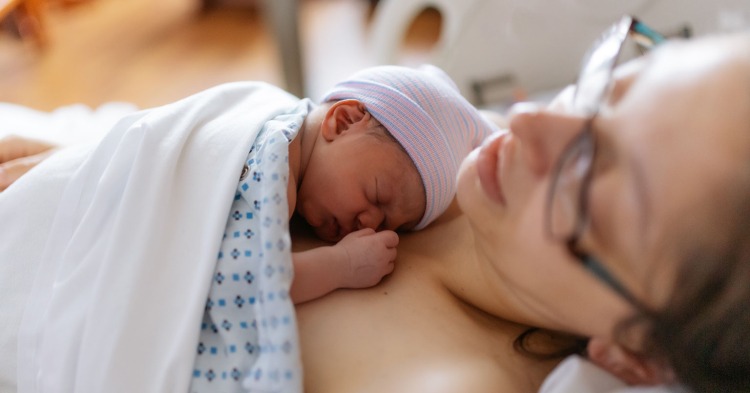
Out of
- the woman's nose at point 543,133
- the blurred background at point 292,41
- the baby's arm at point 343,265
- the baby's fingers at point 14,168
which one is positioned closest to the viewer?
the woman's nose at point 543,133

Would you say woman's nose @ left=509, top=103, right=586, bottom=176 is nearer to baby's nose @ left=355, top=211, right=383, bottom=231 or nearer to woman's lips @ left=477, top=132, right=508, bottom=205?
woman's lips @ left=477, top=132, right=508, bottom=205

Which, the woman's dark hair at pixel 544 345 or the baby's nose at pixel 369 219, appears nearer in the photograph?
the woman's dark hair at pixel 544 345

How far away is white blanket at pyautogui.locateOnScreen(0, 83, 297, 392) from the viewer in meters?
0.79

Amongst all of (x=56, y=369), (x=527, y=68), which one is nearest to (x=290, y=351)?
(x=56, y=369)

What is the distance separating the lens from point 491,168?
0.80m

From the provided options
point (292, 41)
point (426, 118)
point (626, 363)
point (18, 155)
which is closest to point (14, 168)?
point (18, 155)

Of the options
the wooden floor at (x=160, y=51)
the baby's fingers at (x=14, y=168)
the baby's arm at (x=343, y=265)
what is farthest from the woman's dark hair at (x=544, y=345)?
the wooden floor at (x=160, y=51)

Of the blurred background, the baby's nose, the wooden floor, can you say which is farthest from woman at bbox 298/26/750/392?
the wooden floor

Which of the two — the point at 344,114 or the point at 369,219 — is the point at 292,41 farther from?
the point at 369,219

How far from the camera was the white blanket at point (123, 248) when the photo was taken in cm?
79

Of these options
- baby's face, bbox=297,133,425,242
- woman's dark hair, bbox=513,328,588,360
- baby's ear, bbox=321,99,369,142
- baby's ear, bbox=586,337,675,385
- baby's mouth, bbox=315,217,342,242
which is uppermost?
baby's ear, bbox=321,99,369,142

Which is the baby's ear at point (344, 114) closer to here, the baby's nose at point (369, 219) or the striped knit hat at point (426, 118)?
the striped knit hat at point (426, 118)

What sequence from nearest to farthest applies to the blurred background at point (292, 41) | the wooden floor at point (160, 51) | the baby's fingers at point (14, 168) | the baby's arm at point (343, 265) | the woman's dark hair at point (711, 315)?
the woman's dark hair at point (711, 315) < the baby's arm at point (343, 265) < the baby's fingers at point (14, 168) < the blurred background at point (292, 41) < the wooden floor at point (160, 51)

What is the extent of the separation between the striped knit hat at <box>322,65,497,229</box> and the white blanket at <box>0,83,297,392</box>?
0.66 feet
